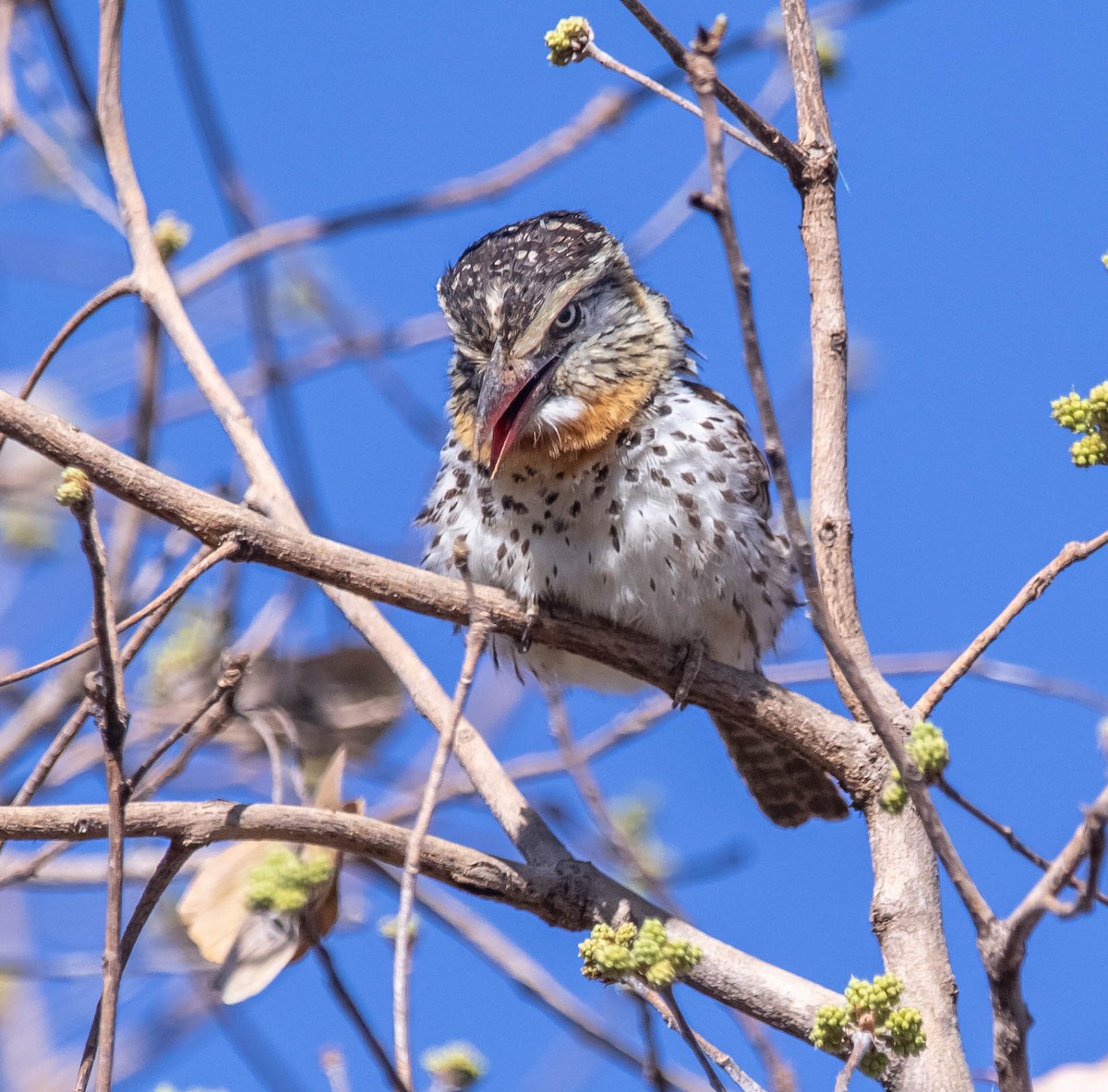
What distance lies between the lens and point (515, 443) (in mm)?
4109

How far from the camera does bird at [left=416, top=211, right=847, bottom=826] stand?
162 inches

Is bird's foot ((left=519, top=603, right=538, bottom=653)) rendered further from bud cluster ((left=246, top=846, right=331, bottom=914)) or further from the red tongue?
bud cluster ((left=246, top=846, right=331, bottom=914))

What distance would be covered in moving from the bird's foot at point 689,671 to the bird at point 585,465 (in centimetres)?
6

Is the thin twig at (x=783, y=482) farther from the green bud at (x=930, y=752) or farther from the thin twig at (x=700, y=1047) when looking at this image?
the thin twig at (x=700, y=1047)

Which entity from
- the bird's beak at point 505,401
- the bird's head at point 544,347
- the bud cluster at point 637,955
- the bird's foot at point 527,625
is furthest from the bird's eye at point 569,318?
the bud cluster at point 637,955

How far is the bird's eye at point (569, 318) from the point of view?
4.27m

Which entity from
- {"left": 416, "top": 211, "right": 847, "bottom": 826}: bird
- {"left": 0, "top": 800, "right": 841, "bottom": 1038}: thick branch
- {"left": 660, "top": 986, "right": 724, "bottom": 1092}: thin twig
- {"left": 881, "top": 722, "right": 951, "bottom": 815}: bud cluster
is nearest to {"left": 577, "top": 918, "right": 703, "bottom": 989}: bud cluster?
{"left": 660, "top": 986, "right": 724, "bottom": 1092}: thin twig

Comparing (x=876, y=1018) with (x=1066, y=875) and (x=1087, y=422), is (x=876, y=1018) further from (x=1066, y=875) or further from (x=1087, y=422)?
(x=1087, y=422)

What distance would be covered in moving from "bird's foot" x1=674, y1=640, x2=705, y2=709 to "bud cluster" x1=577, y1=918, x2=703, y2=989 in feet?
5.00

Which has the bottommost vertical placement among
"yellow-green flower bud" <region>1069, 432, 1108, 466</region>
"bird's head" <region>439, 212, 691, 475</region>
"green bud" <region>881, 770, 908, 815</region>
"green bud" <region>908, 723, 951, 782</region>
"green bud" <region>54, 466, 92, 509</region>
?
"green bud" <region>908, 723, 951, 782</region>

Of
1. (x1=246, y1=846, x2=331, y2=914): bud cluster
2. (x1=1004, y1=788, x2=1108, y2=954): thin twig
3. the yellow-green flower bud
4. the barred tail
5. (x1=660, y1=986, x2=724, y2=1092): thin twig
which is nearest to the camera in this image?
(x1=1004, y1=788, x2=1108, y2=954): thin twig

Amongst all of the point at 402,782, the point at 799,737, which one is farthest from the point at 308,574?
the point at 402,782

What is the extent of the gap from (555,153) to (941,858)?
3383 millimetres

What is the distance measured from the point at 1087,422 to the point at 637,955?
1.04m
